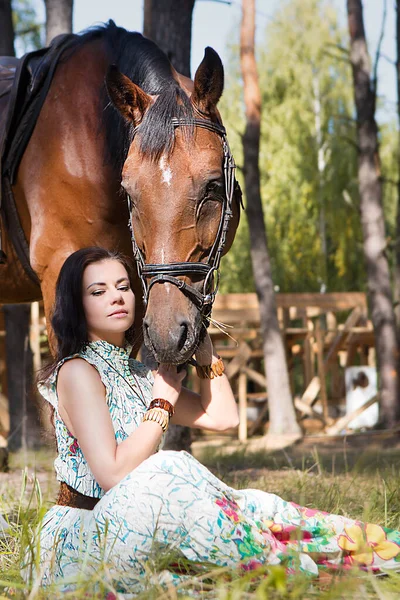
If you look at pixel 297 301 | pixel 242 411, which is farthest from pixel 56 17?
pixel 297 301

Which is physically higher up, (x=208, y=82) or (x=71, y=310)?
(x=208, y=82)

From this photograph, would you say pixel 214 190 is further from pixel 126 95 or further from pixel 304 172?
pixel 304 172

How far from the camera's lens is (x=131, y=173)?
9.77 feet

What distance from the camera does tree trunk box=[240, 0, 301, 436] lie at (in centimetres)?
1041

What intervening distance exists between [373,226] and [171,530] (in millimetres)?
8235

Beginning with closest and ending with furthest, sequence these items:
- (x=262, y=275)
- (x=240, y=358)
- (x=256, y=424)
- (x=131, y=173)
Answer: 1. (x=131, y=173)
2. (x=262, y=275)
3. (x=240, y=358)
4. (x=256, y=424)

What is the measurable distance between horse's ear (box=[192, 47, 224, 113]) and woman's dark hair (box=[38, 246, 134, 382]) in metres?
0.77

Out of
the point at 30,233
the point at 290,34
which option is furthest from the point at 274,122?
the point at 30,233

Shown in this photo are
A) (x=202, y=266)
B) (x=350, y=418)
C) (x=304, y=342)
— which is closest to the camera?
(x=202, y=266)

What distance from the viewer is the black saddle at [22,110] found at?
3855 mm

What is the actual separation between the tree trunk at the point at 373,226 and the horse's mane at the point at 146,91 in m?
6.72

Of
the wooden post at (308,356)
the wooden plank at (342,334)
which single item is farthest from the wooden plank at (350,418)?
the wooden post at (308,356)

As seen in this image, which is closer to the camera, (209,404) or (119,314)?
(119,314)

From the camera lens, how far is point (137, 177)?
2.95 m
